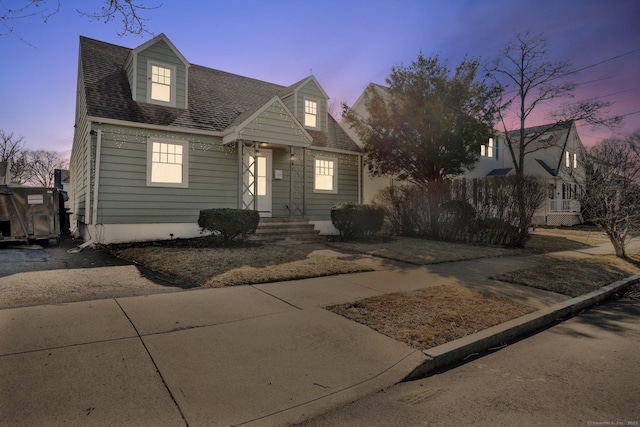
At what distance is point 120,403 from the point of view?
254 cm

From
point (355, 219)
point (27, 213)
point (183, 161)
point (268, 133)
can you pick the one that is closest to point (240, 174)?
point (268, 133)

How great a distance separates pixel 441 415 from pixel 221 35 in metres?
7.00

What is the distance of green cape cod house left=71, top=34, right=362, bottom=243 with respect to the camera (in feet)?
35.0

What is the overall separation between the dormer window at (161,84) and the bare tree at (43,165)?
151ft

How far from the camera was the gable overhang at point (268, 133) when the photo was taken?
457 inches

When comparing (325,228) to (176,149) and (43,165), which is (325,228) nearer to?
(176,149)

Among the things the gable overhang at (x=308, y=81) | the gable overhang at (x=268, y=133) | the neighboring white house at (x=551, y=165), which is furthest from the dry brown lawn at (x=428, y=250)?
the neighboring white house at (x=551, y=165)

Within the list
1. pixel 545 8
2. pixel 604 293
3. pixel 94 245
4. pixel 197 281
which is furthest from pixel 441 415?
pixel 545 8

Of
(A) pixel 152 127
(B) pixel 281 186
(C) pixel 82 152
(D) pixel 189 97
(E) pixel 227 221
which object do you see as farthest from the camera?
(B) pixel 281 186

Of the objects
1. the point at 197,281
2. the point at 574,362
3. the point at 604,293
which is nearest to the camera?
the point at 574,362

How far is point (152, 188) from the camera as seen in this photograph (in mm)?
11266

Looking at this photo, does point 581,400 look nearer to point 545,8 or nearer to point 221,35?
point 221,35

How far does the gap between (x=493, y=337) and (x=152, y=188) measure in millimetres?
10340

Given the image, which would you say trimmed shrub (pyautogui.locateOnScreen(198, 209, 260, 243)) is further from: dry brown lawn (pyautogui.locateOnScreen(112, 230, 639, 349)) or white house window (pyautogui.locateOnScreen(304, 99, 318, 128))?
white house window (pyautogui.locateOnScreen(304, 99, 318, 128))
